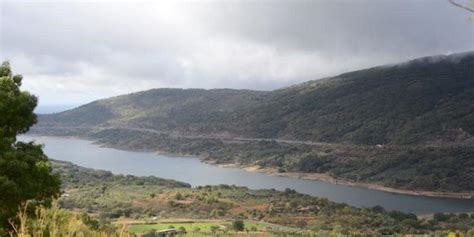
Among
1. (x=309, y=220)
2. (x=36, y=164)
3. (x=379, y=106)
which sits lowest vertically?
(x=309, y=220)

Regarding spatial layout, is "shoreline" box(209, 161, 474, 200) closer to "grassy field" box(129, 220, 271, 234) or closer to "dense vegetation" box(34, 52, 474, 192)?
"dense vegetation" box(34, 52, 474, 192)

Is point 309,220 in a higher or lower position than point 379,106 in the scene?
lower

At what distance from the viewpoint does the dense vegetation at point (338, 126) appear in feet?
205

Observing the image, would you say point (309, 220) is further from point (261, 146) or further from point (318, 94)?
point (318, 94)

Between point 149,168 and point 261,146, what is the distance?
18.9 m

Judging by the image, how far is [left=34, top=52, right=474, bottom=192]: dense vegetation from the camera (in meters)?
62.5

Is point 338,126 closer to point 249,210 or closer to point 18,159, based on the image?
point 249,210

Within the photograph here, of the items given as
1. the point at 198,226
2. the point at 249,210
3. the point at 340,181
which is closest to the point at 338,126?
the point at 340,181

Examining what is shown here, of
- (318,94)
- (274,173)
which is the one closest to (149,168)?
(274,173)

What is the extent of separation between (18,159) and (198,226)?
21.1m

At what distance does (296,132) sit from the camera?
88.1 metres

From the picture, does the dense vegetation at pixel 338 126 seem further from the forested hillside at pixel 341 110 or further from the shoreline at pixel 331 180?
the shoreline at pixel 331 180

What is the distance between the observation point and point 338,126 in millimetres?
84500

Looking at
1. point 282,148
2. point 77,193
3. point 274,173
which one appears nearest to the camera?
point 77,193
